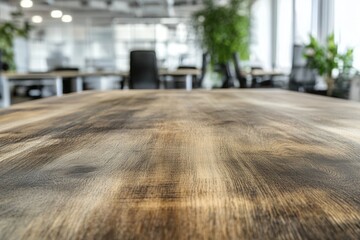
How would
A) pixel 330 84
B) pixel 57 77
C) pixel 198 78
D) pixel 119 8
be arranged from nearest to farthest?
pixel 330 84 < pixel 57 77 < pixel 198 78 < pixel 119 8

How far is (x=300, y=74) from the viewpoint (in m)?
6.66

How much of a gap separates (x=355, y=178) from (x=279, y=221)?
0.69ft

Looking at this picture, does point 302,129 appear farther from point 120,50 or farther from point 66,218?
point 120,50

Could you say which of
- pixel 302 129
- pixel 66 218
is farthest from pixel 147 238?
pixel 302 129

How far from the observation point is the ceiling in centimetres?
1439

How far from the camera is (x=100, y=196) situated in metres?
0.55

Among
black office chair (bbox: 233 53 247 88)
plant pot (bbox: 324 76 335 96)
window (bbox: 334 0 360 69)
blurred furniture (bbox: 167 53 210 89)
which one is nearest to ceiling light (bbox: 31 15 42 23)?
blurred furniture (bbox: 167 53 210 89)

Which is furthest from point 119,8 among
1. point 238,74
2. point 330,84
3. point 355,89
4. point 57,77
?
→ point 355,89

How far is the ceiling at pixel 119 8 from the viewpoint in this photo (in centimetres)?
1439

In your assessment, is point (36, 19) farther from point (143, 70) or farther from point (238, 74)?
point (143, 70)

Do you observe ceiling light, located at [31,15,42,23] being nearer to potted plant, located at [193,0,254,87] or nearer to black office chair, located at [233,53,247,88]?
potted plant, located at [193,0,254,87]

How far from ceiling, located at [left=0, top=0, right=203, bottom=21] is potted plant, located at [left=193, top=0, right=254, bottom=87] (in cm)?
665

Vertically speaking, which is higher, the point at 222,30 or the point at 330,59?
the point at 222,30

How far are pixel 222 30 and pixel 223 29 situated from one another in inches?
1.0
